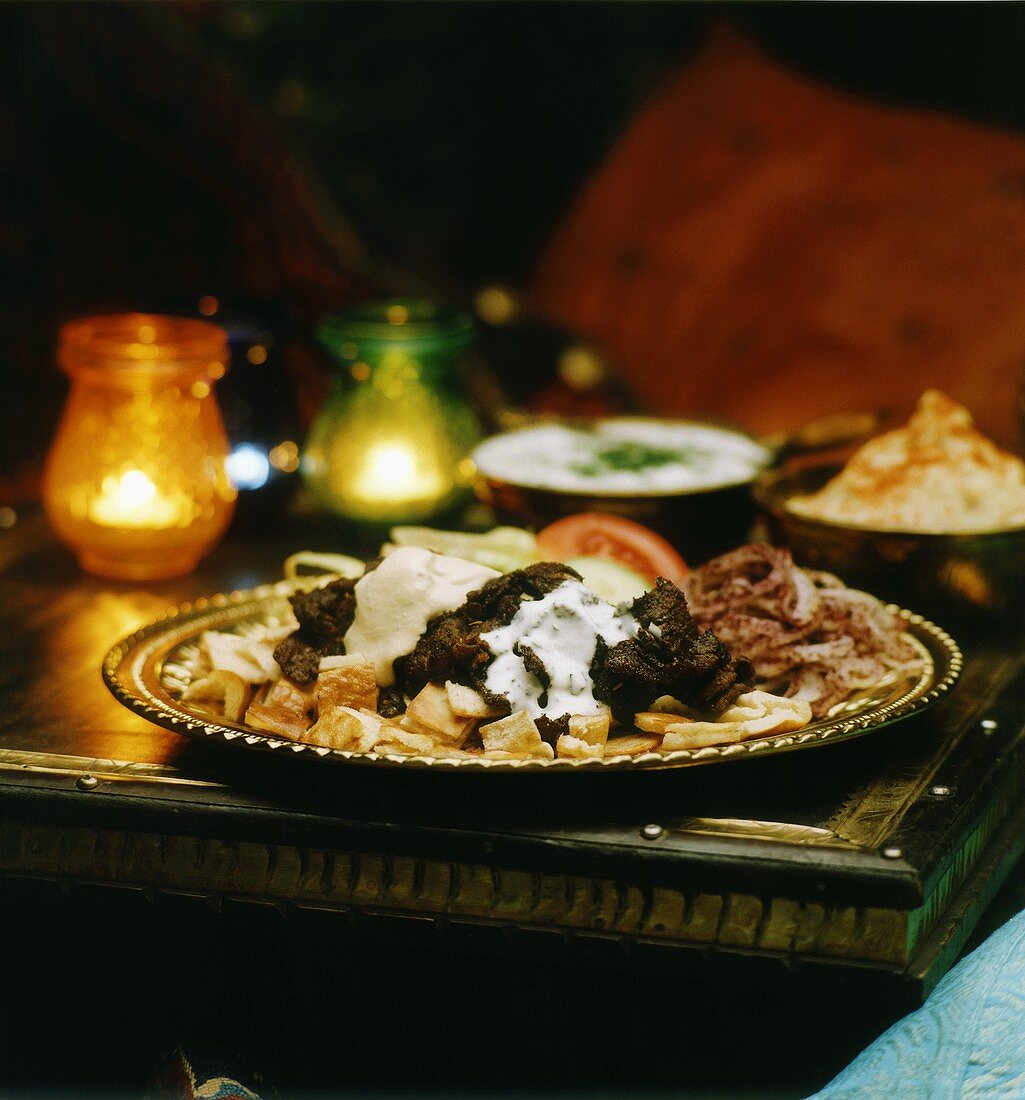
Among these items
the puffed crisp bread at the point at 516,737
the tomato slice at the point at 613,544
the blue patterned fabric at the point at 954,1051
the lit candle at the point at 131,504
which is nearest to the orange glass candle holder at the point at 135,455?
the lit candle at the point at 131,504

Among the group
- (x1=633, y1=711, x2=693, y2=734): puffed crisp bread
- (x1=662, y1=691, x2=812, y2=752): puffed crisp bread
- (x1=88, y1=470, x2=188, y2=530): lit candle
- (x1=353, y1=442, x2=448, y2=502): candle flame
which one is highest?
(x1=662, y1=691, x2=812, y2=752): puffed crisp bread

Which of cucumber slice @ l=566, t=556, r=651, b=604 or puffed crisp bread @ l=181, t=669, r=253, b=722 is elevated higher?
cucumber slice @ l=566, t=556, r=651, b=604

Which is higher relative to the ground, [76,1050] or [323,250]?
[323,250]

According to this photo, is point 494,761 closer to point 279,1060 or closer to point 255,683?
point 255,683

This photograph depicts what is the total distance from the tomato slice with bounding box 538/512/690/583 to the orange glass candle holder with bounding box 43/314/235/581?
455 millimetres

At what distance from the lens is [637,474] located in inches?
76.4

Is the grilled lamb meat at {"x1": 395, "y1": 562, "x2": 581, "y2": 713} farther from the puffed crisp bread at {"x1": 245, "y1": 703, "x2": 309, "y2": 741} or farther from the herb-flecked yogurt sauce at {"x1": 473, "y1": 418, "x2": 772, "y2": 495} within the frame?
the herb-flecked yogurt sauce at {"x1": 473, "y1": 418, "x2": 772, "y2": 495}

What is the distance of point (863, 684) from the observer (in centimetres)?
133

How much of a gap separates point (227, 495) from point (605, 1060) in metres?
0.93

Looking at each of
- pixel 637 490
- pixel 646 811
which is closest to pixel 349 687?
pixel 646 811

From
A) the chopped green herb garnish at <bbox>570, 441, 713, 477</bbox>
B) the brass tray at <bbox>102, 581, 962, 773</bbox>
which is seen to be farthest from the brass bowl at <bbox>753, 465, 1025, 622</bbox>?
the chopped green herb garnish at <bbox>570, 441, 713, 477</bbox>

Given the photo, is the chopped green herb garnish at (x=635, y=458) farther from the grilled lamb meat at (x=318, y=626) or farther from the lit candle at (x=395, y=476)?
the grilled lamb meat at (x=318, y=626)

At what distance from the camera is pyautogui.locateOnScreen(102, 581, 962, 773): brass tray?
1.13m

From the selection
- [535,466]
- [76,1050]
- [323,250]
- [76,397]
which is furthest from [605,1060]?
[323,250]
